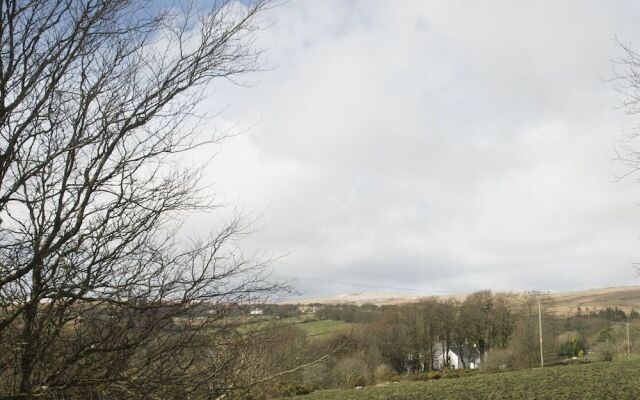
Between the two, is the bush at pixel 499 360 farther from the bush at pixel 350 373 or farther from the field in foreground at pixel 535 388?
the field in foreground at pixel 535 388

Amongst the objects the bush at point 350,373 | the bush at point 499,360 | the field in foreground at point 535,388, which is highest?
the field in foreground at point 535,388

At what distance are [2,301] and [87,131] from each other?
47.3 inches

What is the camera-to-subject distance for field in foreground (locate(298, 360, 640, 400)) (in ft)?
75.0

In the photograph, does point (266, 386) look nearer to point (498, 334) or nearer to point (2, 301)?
point (2, 301)

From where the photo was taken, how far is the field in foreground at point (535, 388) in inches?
900

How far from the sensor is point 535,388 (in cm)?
2591

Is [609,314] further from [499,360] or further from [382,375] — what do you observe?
[382,375]

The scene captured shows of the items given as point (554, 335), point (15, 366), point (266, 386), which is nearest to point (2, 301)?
point (15, 366)

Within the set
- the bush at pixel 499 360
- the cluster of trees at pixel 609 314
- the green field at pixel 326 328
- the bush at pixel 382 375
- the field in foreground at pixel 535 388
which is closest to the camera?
the green field at pixel 326 328

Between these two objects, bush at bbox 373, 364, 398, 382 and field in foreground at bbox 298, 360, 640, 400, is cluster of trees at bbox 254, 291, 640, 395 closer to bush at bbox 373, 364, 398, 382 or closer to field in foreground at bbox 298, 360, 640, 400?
bush at bbox 373, 364, 398, 382

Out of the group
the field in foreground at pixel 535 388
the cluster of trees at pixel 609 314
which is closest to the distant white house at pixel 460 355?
the cluster of trees at pixel 609 314

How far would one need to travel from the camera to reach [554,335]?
62250mm

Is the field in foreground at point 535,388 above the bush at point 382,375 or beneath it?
above

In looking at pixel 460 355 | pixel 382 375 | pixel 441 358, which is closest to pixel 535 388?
pixel 382 375
